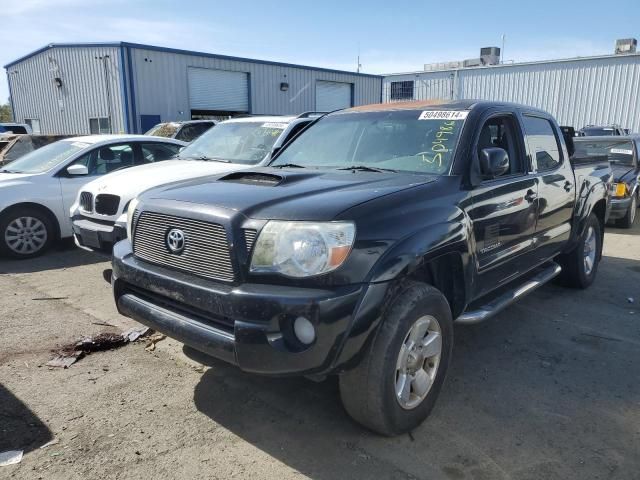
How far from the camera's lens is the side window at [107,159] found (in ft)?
24.2

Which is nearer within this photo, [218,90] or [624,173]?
[624,173]

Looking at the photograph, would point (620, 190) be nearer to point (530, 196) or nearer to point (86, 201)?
point (530, 196)

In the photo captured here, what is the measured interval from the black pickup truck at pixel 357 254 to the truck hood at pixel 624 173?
6.20 m

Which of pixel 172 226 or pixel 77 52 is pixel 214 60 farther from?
pixel 172 226

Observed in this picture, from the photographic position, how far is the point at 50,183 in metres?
6.98

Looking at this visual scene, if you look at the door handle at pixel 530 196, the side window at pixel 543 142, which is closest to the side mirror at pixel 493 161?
the door handle at pixel 530 196

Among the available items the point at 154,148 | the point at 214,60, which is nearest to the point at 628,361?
the point at 154,148

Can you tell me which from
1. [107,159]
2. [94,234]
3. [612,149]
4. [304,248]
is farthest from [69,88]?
[304,248]

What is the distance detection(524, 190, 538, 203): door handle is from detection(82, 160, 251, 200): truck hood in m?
3.42

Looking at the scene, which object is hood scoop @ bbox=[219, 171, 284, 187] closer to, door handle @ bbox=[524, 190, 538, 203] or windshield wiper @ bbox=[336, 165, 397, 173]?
windshield wiper @ bbox=[336, 165, 397, 173]

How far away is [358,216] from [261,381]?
1549 millimetres

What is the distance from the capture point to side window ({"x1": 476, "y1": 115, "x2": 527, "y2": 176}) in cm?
391

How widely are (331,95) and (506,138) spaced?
25039 mm

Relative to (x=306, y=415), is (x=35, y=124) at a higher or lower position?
higher
